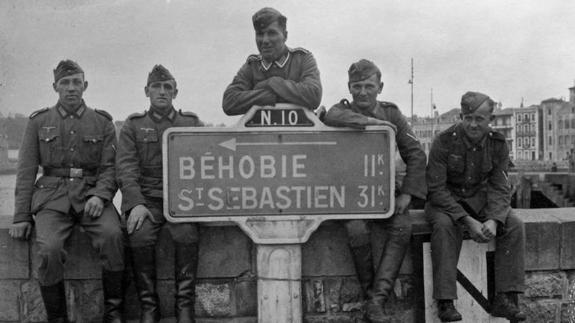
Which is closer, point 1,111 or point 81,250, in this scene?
point 81,250

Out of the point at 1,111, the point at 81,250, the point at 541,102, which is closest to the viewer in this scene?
the point at 81,250

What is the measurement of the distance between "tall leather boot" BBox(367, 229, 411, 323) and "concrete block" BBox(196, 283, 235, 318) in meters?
0.99

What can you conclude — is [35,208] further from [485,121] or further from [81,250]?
[485,121]

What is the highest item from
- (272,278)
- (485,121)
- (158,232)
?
(485,121)

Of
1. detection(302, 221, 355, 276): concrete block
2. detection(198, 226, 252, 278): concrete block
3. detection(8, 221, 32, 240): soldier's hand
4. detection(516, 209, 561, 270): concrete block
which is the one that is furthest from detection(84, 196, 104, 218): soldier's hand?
detection(516, 209, 561, 270): concrete block

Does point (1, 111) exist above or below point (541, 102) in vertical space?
below

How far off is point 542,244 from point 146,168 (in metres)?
2.92

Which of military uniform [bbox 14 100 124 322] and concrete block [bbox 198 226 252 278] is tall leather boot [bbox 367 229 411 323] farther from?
military uniform [bbox 14 100 124 322]

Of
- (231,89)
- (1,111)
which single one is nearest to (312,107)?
(231,89)

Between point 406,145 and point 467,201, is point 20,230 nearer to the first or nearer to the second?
point 406,145

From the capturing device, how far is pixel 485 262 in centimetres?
373

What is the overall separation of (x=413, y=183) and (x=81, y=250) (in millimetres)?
2342

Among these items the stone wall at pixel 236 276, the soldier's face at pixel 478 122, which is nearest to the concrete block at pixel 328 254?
the stone wall at pixel 236 276

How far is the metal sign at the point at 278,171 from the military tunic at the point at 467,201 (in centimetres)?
50
